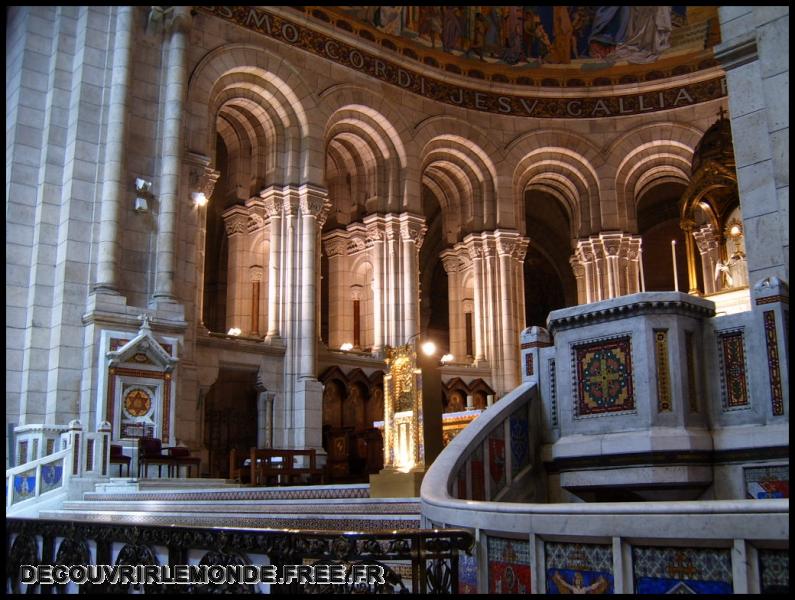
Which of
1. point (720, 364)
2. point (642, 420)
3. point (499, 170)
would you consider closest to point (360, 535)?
point (642, 420)

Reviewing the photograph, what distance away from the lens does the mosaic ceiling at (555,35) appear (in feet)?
75.4

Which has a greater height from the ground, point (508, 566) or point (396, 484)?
point (396, 484)

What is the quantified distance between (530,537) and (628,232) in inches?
799

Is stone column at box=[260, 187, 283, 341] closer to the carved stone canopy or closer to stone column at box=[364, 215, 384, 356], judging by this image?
stone column at box=[364, 215, 384, 356]

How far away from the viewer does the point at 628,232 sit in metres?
23.7

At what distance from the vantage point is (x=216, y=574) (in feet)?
12.9

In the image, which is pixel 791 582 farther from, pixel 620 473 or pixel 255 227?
pixel 255 227

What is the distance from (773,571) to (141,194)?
572 inches

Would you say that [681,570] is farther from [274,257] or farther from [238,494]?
[274,257]

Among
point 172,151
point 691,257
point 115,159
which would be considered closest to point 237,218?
point 172,151

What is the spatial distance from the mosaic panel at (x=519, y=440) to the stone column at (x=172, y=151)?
926cm

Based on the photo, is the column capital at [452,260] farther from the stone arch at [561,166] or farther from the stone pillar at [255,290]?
the stone pillar at [255,290]

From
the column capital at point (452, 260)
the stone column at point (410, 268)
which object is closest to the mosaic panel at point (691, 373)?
the stone column at point (410, 268)

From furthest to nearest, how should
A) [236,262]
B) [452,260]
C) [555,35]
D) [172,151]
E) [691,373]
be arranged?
[555,35] < [452,260] < [236,262] < [172,151] < [691,373]
